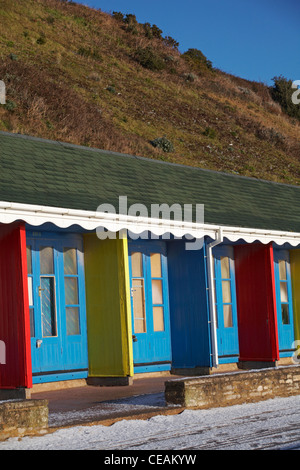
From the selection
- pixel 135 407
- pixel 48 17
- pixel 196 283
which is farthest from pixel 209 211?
pixel 48 17

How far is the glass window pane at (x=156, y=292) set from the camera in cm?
1408

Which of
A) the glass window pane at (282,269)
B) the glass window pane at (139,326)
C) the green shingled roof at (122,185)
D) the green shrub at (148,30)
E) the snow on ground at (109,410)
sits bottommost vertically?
the snow on ground at (109,410)

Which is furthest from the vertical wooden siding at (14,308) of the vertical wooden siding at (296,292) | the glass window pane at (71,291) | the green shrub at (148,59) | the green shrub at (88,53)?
the green shrub at (148,59)

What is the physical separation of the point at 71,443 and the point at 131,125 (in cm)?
3563

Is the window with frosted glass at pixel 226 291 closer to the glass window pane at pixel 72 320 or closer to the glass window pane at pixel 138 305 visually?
the glass window pane at pixel 138 305

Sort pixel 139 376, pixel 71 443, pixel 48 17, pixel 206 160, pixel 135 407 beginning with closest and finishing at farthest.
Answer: pixel 71 443 < pixel 135 407 < pixel 139 376 < pixel 206 160 < pixel 48 17

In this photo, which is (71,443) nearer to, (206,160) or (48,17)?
(206,160)

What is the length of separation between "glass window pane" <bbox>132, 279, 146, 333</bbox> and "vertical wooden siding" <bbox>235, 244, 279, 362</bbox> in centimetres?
238

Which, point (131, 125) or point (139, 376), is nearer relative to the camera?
point (139, 376)

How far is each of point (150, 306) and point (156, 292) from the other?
37cm

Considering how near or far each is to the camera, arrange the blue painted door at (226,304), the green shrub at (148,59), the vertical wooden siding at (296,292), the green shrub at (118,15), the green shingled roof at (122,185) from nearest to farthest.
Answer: the green shingled roof at (122,185)
the blue painted door at (226,304)
the vertical wooden siding at (296,292)
the green shrub at (148,59)
the green shrub at (118,15)

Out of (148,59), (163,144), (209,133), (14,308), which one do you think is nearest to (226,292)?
(14,308)

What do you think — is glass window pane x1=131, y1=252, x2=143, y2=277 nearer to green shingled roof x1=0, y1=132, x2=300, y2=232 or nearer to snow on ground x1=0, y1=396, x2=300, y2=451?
green shingled roof x1=0, y1=132, x2=300, y2=232

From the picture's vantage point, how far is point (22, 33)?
157 ft
